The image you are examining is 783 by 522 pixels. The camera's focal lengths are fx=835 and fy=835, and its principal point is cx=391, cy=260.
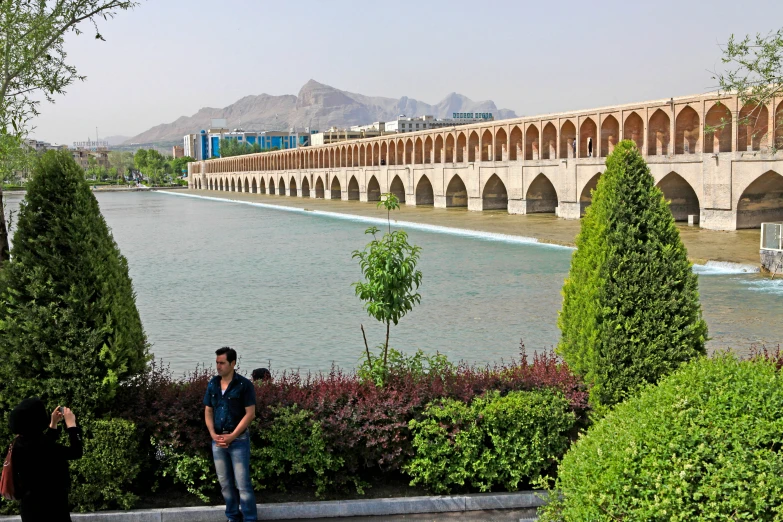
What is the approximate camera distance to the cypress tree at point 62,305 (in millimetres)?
4453

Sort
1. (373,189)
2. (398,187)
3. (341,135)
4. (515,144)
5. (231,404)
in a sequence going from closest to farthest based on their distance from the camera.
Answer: (231,404), (515,144), (398,187), (373,189), (341,135)

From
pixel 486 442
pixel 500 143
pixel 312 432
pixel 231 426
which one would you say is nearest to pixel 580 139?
pixel 500 143

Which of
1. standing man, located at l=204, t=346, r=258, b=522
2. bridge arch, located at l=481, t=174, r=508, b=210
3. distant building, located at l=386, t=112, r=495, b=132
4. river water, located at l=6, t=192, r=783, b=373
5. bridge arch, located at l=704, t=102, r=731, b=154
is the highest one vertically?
distant building, located at l=386, t=112, r=495, b=132

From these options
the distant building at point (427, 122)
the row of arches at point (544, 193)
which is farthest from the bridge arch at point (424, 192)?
the distant building at point (427, 122)

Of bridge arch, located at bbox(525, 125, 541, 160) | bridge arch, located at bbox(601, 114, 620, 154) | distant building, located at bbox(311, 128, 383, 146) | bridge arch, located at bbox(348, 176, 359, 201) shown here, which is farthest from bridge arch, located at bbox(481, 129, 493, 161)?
distant building, located at bbox(311, 128, 383, 146)

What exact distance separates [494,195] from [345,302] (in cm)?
2511

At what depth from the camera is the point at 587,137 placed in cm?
3297

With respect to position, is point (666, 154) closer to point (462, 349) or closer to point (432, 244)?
point (432, 244)

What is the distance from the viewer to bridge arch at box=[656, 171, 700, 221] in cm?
2816

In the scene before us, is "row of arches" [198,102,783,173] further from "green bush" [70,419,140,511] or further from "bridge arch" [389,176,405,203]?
"green bush" [70,419,140,511]

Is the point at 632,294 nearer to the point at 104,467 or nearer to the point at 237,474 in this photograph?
the point at 237,474

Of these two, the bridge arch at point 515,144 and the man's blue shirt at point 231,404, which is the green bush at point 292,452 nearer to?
the man's blue shirt at point 231,404

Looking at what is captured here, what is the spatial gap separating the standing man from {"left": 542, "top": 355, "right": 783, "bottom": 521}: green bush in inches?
66.5

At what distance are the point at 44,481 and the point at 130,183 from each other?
4599 inches
